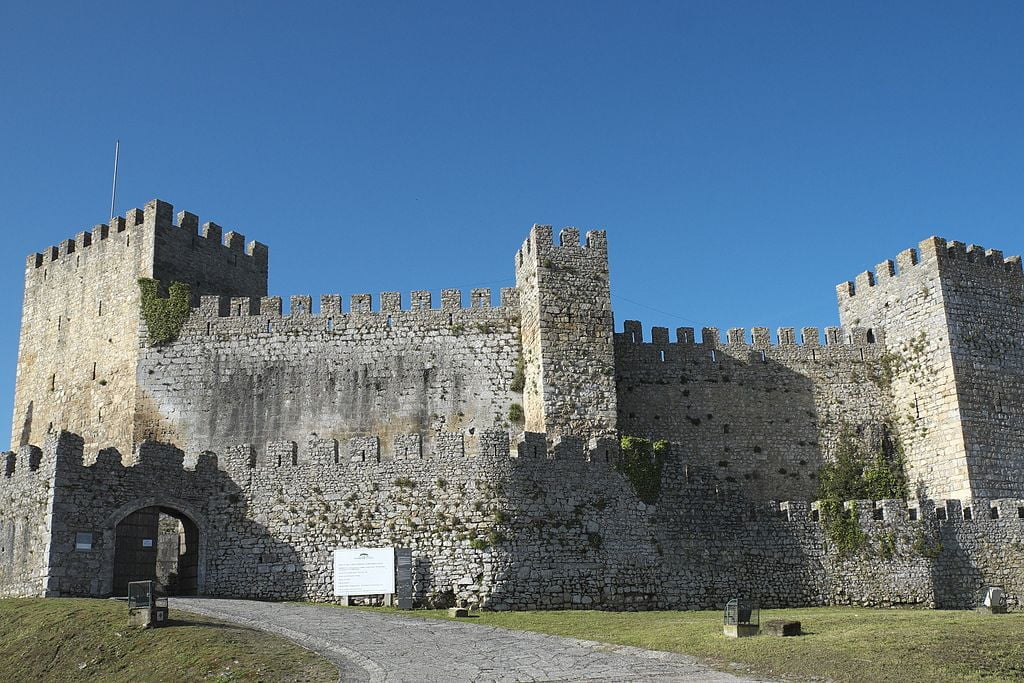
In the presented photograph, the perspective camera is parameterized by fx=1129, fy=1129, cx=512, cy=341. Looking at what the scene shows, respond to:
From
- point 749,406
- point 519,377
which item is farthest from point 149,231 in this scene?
point 749,406

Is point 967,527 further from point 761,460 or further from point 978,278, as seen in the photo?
point 978,278

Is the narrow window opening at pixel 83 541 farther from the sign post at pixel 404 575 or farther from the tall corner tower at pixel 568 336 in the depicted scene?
the tall corner tower at pixel 568 336

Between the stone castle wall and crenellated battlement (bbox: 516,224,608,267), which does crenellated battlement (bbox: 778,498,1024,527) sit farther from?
crenellated battlement (bbox: 516,224,608,267)

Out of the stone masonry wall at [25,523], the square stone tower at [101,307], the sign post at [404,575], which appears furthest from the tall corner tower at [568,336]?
the stone masonry wall at [25,523]

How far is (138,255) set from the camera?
41.1m

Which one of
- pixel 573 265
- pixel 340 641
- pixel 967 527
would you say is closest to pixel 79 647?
pixel 340 641

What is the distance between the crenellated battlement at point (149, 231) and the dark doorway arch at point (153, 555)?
14.3 m

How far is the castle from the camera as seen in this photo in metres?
28.2

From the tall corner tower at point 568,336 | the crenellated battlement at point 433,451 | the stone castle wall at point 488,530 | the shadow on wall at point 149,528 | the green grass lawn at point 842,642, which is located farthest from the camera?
the tall corner tower at point 568,336

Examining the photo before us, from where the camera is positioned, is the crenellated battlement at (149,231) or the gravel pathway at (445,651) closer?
the gravel pathway at (445,651)

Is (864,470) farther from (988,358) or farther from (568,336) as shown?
(568,336)

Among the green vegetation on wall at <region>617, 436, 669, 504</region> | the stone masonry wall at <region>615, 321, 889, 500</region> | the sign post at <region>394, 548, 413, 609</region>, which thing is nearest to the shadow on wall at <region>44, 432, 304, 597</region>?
the sign post at <region>394, 548, 413, 609</region>

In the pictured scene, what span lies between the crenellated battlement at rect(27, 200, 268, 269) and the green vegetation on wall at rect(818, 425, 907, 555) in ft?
77.4

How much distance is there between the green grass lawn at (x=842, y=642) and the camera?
18.3m
